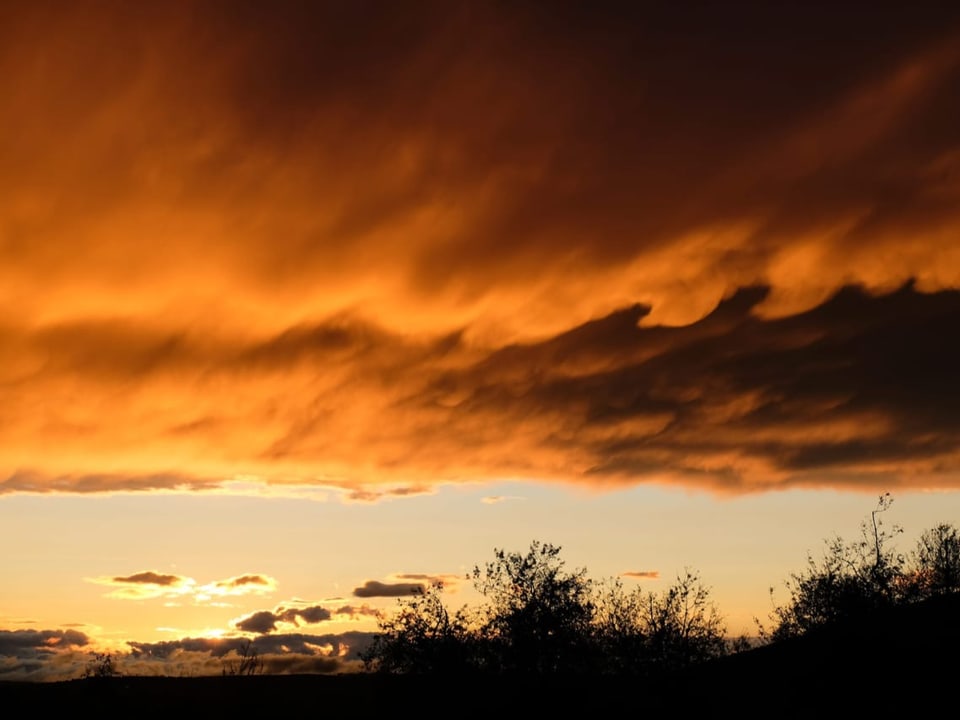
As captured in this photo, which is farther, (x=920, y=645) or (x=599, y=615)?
(x=599, y=615)

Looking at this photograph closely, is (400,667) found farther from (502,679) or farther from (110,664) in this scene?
(110,664)

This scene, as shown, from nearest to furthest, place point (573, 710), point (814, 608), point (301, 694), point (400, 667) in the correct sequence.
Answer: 1. point (573, 710)
2. point (301, 694)
3. point (400, 667)
4. point (814, 608)

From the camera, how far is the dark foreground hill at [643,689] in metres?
42.8

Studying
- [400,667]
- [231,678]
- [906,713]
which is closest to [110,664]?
[231,678]

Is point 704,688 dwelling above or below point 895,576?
below

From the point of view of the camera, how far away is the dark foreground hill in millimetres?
42781

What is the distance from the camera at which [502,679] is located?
52.8 metres

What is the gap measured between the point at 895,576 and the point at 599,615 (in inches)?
887

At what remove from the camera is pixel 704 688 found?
1948 inches

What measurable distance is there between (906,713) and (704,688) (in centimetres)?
1221

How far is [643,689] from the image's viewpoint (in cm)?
5050

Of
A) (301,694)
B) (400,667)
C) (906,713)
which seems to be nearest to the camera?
(906,713)

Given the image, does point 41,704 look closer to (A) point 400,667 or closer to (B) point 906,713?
(A) point 400,667

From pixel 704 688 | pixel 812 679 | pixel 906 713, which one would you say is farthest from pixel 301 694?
pixel 906 713
